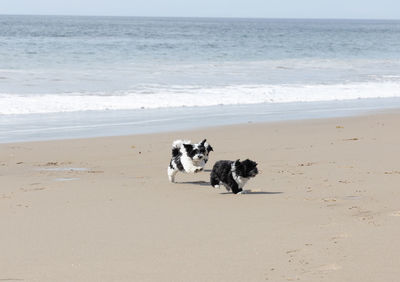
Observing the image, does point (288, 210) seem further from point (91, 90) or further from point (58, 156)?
point (91, 90)

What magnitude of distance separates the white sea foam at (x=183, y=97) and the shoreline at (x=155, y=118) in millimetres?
860

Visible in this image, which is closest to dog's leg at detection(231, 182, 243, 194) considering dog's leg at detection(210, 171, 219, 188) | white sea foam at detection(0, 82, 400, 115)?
dog's leg at detection(210, 171, 219, 188)

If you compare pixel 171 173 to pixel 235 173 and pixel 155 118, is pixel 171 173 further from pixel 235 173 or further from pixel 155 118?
pixel 155 118

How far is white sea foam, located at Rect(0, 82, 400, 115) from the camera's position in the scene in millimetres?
18594

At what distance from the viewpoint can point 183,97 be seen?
2084 cm

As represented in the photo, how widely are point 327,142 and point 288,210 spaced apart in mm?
5606

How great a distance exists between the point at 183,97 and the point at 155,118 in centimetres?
430

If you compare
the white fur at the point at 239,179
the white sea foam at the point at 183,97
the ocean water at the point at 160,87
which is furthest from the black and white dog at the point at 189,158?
the white sea foam at the point at 183,97

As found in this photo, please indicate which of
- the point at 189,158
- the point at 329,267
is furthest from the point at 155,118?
the point at 329,267

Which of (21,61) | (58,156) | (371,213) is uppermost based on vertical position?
(21,61)

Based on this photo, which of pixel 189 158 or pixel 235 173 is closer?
pixel 235 173

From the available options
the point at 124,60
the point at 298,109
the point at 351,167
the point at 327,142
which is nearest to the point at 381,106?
the point at 298,109

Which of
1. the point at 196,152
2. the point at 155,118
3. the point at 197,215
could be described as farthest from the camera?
the point at 155,118

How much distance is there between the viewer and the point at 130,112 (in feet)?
58.8
